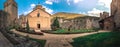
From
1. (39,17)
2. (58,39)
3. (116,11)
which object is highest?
(116,11)

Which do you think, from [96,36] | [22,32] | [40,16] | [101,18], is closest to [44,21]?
[40,16]

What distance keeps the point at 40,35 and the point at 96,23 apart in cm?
418

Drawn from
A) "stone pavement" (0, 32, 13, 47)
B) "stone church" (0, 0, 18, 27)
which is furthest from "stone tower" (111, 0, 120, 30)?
"stone church" (0, 0, 18, 27)

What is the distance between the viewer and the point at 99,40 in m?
11.9

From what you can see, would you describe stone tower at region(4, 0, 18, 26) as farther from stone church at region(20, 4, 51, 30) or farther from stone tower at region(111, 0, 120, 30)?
stone tower at region(111, 0, 120, 30)

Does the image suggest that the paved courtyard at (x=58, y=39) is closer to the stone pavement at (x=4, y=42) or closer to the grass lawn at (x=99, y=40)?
the grass lawn at (x=99, y=40)

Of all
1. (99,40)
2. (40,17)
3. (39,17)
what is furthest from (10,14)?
(99,40)

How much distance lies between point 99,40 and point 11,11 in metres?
8.36

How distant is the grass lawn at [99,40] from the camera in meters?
11.4

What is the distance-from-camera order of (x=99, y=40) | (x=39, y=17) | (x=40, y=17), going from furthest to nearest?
(x=40, y=17) → (x=39, y=17) → (x=99, y=40)

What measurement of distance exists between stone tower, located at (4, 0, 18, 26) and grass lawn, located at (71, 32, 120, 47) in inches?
220

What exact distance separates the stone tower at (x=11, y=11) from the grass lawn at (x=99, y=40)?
5.58 m

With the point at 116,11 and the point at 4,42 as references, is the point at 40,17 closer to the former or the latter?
the point at 116,11

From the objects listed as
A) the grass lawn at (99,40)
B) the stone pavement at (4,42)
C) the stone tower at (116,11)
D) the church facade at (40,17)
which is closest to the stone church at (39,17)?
the church facade at (40,17)
